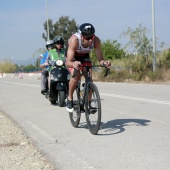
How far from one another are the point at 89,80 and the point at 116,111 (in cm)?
277

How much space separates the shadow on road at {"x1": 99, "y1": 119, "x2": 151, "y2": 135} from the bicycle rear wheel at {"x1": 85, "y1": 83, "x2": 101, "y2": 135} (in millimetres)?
207

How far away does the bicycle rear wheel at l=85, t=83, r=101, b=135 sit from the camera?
6.18m

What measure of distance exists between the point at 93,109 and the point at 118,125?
103 centimetres

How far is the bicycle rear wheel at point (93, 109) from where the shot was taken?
618cm

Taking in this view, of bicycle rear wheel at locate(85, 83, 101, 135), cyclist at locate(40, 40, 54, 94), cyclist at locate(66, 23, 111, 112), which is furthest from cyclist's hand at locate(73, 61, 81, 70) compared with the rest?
cyclist at locate(40, 40, 54, 94)

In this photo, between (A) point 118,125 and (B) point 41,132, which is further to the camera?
(A) point 118,125

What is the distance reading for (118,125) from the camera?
7.18 m

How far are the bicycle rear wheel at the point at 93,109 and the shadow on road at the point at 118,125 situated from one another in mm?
207

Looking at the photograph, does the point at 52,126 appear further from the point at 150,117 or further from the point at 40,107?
the point at 40,107

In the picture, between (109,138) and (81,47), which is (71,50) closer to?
(81,47)

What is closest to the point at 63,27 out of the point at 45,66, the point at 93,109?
the point at 45,66

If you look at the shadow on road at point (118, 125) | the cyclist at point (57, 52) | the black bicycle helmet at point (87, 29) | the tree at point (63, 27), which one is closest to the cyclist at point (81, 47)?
the black bicycle helmet at point (87, 29)

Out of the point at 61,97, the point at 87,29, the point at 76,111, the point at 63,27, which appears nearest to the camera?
the point at 87,29

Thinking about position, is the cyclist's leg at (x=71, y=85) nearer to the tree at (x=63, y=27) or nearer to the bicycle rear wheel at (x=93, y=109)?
the bicycle rear wheel at (x=93, y=109)
